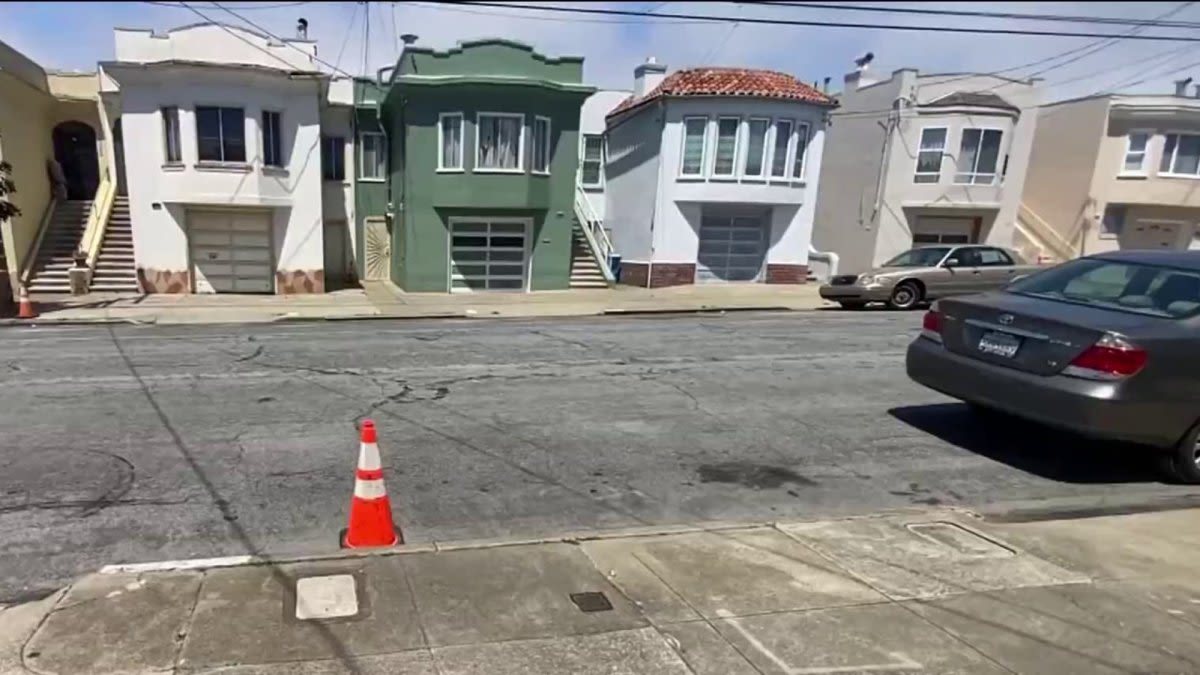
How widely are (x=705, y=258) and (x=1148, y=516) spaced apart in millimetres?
18079

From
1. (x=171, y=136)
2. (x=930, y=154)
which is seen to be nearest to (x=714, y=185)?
(x=930, y=154)

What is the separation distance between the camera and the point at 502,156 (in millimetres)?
18766

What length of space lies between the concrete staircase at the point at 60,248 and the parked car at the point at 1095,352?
2024 centimetres

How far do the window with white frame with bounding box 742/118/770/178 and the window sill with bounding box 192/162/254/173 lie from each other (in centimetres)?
1370

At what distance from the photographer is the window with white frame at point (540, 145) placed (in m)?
18.8

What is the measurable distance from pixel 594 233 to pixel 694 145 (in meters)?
4.38

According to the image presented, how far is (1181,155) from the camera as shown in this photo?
83.8 feet

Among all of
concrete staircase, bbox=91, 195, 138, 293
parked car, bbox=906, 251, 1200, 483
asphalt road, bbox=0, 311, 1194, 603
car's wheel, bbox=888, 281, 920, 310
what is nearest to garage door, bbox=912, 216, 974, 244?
car's wheel, bbox=888, 281, 920, 310

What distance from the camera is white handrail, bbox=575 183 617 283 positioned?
2151cm

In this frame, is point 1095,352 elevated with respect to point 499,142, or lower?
lower

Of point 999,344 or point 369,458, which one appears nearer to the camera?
point 369,458

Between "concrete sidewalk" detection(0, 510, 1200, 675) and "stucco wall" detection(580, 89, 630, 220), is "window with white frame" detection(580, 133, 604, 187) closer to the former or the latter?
"stucco wall" detection(580, 89, 630, 220)

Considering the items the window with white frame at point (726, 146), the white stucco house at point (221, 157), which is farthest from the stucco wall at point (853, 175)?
the white stucco house at point (221, 157)

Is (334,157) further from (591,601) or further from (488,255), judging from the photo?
(591,601)
